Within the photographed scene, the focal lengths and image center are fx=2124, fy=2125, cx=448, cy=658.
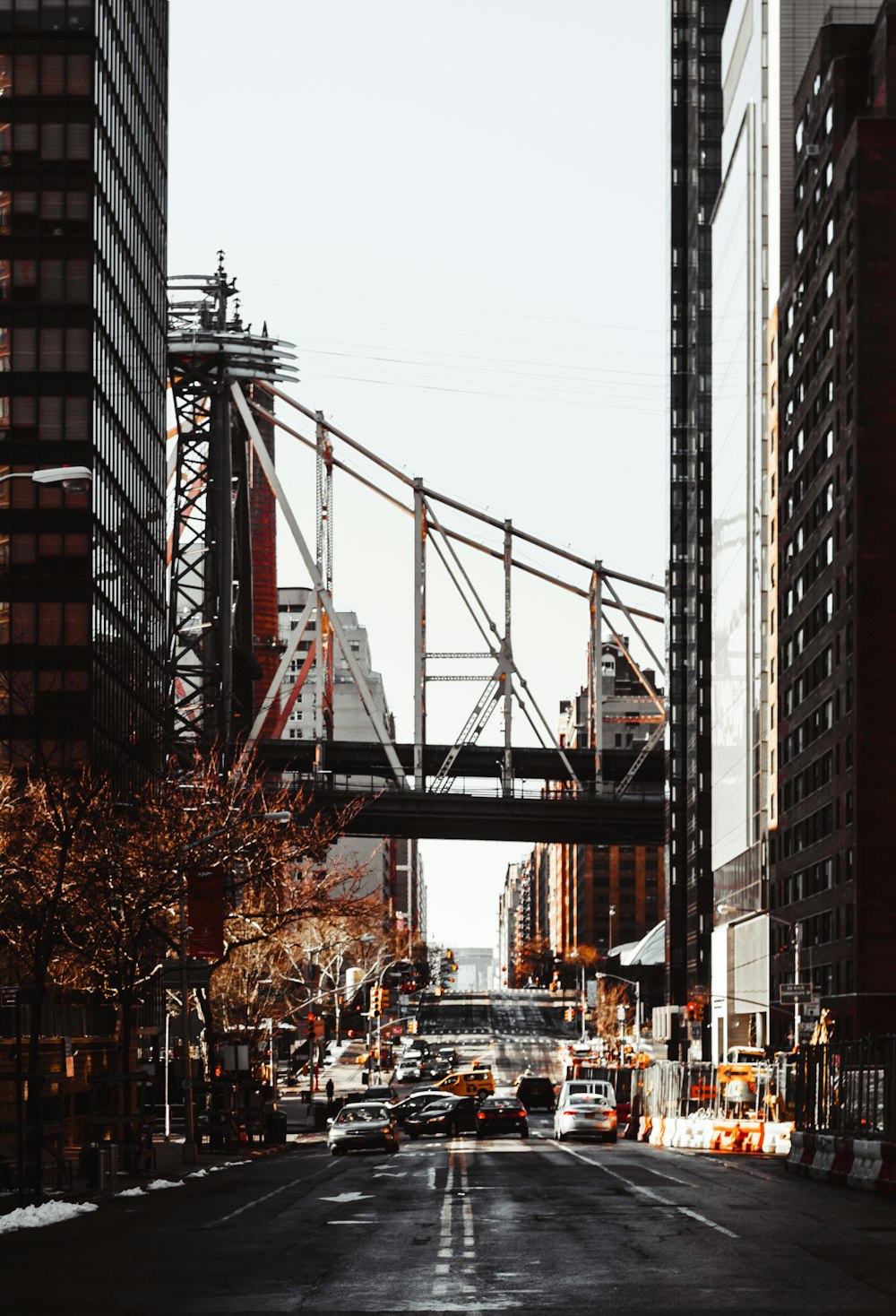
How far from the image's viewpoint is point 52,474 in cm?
2928

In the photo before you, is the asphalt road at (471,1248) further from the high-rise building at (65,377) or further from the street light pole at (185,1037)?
the high-rise building at (65,377)

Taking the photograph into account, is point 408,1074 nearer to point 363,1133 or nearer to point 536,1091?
point 536,1091

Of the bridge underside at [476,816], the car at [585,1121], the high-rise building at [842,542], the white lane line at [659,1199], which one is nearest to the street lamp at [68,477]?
the white lane line at [659,1199]

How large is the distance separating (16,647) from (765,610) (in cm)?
5856

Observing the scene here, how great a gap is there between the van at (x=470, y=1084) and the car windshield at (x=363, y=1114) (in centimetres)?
3866

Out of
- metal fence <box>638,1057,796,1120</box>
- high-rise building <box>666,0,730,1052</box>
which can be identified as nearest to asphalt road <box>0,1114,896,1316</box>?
metal fence <box>638,1057,796,1120</box>

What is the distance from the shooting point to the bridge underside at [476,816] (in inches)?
5531

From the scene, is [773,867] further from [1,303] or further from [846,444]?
[1,303]

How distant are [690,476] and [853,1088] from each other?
134 metres

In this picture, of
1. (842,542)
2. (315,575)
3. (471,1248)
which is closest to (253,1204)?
(471,1248)

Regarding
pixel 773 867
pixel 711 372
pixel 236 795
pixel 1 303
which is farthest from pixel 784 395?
pixel 236 795

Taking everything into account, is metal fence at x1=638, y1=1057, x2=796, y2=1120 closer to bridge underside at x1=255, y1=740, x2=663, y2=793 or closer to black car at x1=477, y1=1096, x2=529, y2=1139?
black car at x1=477, y1=1096, x2=529, y2=1139

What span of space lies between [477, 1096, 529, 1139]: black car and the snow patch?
35.0m

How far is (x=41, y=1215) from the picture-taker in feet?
117
